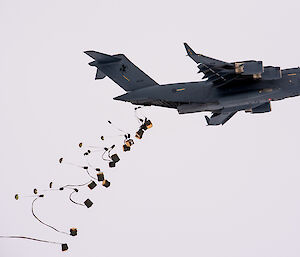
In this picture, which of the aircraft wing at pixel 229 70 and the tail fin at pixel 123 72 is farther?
the tail fin at pixel 123 72

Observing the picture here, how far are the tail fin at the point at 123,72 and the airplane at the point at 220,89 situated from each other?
5cm

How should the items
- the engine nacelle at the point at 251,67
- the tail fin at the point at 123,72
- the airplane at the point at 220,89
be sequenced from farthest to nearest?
1. the tail fin at the point at 123,72
2. the airplane at the point at 220,89
3. the engine nacelle at the point at 251,67

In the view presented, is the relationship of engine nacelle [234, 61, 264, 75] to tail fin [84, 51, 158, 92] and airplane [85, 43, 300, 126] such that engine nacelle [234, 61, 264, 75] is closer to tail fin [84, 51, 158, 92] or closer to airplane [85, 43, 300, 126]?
airplane [85, 43, 300, 126]

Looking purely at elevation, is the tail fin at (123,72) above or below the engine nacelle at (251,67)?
above

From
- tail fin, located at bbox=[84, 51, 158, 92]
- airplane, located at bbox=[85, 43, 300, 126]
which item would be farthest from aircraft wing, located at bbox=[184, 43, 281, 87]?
tail fin, located at bbox=[84, 51, 158, 92]

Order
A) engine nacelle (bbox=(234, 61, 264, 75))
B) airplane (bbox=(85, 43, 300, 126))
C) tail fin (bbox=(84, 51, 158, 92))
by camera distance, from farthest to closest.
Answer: tail fin (bbox=(84, 51, 158, 92))
airplane (bbox=(85, 43, 300, 126))
engine nacelle (bbox=(234, 61, 264, 75))

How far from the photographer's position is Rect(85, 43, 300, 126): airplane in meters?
22.2

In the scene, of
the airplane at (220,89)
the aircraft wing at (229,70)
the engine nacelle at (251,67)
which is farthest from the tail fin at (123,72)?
the engine nacelle at (251,67)

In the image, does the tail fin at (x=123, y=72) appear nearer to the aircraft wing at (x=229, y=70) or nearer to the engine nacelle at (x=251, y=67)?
the aircraft wing at (x=229, y=70)

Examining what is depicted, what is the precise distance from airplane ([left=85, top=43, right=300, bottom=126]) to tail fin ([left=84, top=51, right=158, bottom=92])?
0.17 feet

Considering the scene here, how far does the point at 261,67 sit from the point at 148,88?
5.81 metres

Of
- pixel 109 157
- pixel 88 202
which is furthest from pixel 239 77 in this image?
pixel 88 202

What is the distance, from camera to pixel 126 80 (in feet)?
79.9

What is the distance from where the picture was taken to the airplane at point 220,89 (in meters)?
22.2
